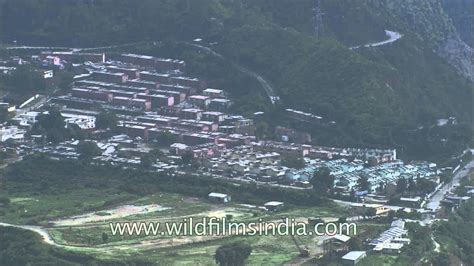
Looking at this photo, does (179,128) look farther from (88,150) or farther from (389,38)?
(389,38)

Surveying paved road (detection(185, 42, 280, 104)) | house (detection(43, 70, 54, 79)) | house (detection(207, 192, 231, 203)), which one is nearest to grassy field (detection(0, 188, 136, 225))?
house (detection(207, 192, 231, 203))

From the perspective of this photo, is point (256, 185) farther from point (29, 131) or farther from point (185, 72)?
point (185, 72)

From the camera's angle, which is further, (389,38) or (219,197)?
(389,38)

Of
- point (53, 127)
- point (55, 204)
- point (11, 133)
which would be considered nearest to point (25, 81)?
point (11, 133)

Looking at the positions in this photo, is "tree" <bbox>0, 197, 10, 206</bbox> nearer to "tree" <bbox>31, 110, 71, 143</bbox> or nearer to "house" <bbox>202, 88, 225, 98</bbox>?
"tree" <bbox>31, 110, 71, 143</bbox>

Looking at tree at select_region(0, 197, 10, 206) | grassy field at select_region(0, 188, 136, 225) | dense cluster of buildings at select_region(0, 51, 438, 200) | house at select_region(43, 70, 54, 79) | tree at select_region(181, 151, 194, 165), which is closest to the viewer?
grassy field at select_region(0, 188, 136, 225)
